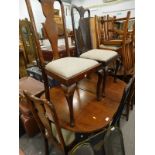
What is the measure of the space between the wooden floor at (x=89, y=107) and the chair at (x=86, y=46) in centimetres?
16

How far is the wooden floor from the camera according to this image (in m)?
1.07

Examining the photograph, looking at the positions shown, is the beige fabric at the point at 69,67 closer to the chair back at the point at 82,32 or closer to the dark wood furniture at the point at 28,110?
the dark wood furniture at the point at 28,110

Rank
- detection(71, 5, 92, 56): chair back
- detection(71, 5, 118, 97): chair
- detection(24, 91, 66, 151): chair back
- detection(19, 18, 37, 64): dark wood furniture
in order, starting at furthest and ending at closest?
detection(19, 18, 37, 64): dark wood furniture < detection(71, 5, 92, 56): chair back < detection(71, 5, 118, 97): chair < detection(24, 91, 66, 151): chair back

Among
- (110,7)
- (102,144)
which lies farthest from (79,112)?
(110,7)

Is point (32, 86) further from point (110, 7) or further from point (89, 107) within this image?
point (110, 7)

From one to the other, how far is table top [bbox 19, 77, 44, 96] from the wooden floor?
0.15m

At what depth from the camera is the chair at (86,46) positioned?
1302mm

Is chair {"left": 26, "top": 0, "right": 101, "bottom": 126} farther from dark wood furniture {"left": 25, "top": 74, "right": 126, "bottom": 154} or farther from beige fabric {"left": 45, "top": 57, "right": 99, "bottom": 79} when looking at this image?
dark wood furniture {"left": 25, "top": 74, "right": 126, "bottom": 154}

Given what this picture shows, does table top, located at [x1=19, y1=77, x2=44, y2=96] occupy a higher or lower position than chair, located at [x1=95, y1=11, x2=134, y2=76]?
lower

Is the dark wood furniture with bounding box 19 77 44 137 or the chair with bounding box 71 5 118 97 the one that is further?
the dark wood furniture with bounding box 19 77 44 137

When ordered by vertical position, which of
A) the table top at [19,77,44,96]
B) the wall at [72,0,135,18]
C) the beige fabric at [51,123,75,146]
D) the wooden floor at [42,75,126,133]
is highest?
the wall at [72,0,135,18]

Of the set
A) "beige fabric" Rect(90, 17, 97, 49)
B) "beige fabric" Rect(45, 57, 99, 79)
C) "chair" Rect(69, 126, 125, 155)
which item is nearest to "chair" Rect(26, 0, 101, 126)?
"beige fabric" Rect(45, 57, 99, 79)
